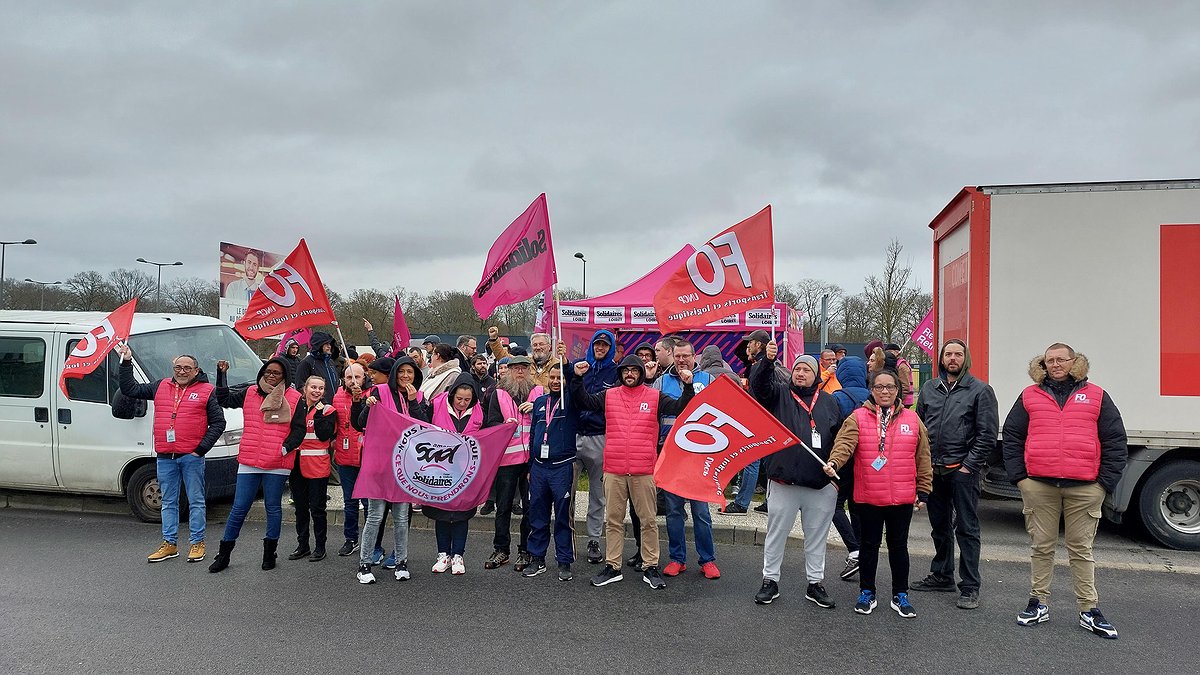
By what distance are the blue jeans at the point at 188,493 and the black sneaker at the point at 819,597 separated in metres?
5.03

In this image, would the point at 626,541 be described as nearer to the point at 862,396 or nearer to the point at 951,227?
the point at 862,396

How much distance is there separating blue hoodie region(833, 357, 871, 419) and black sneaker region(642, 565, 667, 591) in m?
1.84

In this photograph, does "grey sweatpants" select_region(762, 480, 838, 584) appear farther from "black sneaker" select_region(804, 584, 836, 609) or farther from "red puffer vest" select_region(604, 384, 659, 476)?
"red puffer vest" select_region(604, 384, 659, 476)

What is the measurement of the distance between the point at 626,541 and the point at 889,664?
3.16 meters

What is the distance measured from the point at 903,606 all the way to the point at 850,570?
2.92ft

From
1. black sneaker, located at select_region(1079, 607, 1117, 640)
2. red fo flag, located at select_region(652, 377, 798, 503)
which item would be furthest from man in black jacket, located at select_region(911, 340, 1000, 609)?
red fo flag, located at select_region(652, 377, 798, 503)

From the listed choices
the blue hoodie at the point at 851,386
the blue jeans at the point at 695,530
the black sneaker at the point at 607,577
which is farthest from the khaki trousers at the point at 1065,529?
the black sneaker at the point at 607,577

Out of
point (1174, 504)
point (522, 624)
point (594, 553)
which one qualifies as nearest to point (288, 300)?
point (594, 553)

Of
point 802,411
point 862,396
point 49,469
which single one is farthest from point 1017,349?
point 49,469

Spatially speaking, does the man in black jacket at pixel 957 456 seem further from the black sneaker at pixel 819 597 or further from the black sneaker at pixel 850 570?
the black sneaker at pixel 819 597

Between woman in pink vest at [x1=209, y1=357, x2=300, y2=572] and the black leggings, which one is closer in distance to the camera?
the black leggings

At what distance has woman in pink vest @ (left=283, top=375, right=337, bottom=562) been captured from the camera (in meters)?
6.48

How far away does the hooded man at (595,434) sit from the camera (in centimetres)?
652

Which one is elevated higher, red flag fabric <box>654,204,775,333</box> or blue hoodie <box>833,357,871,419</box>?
red flag fabric <box>654,204,775,333</box>
